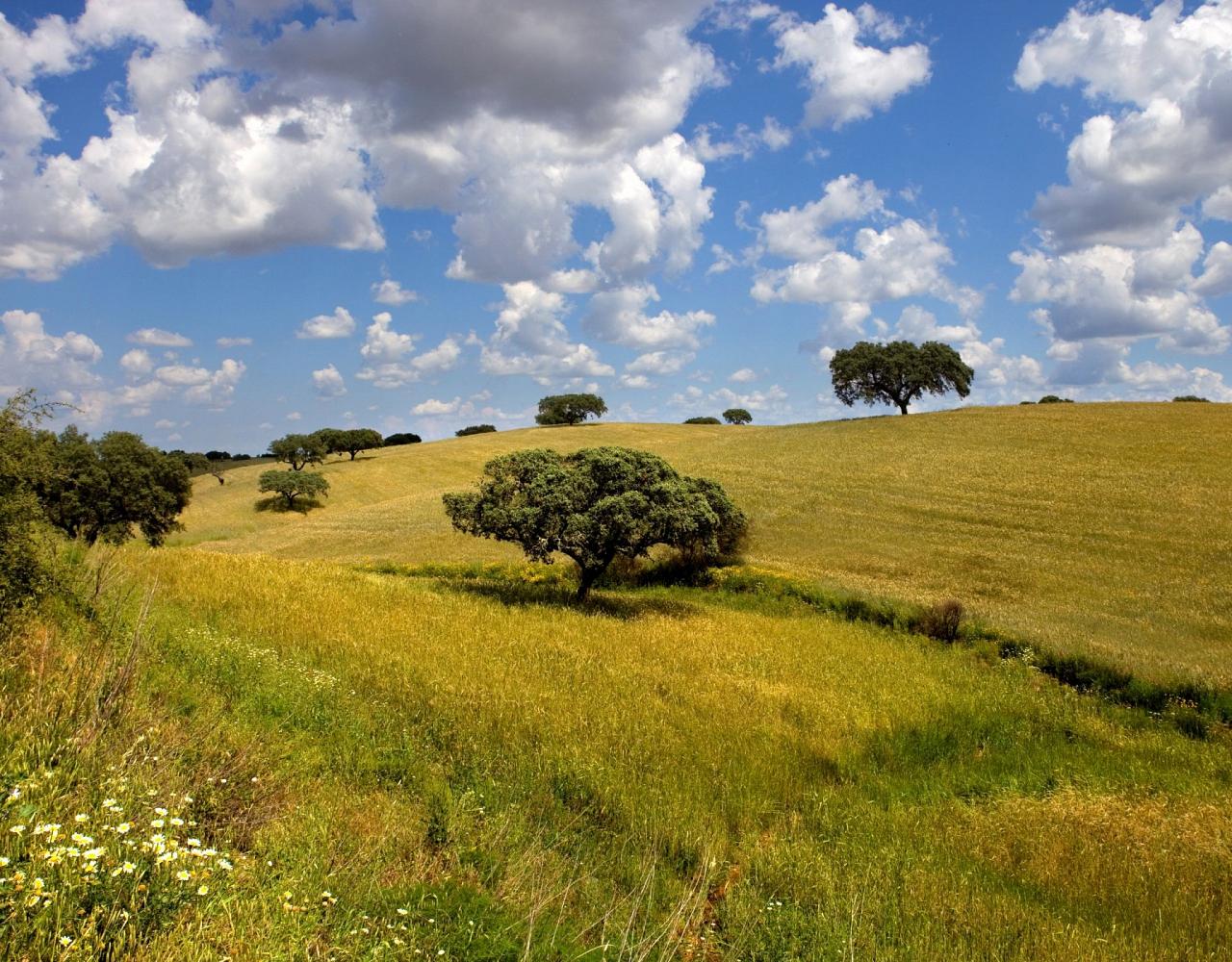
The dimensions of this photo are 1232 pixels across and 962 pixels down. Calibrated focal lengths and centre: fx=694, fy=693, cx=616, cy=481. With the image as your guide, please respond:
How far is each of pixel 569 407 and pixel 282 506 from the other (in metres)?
60.3

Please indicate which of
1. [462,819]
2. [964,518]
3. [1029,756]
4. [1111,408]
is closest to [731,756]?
[462,819]

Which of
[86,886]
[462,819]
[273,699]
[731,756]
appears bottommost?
[731,756]

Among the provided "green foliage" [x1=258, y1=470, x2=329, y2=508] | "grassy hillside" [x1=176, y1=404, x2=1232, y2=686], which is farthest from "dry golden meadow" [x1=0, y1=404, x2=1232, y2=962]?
"green foliage" [x1=258, y1=470, x2=329, y2=508]

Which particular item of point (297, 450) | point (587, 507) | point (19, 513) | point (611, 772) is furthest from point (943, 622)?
point (297, 450)

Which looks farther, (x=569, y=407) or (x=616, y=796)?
(x=569, y=407)

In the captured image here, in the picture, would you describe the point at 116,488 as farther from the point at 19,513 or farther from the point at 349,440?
the point at 349,440

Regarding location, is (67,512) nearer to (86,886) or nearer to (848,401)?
(86,886)

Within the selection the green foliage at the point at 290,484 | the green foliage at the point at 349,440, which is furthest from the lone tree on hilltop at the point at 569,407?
the green foliage at the point at 290,484

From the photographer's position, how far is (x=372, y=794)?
826cm

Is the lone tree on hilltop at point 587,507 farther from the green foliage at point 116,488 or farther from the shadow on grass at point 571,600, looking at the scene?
the green foliage at point 116,488

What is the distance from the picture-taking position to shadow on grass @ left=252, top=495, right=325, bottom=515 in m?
63.1

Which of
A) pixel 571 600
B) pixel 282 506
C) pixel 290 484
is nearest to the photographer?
pixel 571 600

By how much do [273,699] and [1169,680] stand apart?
20365 mm

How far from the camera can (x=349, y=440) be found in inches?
3457
